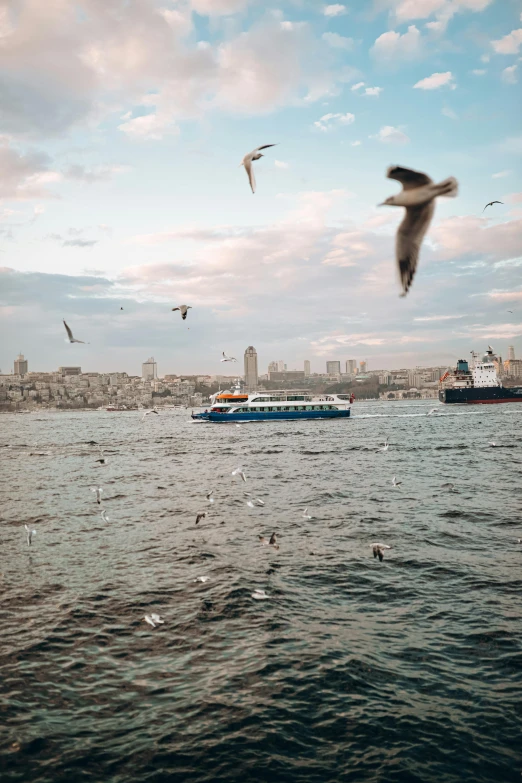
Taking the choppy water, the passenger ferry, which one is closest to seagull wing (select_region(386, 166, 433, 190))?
the choppy water

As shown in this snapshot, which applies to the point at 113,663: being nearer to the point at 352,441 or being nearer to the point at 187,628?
the point at 187,628

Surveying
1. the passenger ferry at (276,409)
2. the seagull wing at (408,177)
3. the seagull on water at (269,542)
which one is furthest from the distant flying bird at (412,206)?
the passenger ferry at (276,409)

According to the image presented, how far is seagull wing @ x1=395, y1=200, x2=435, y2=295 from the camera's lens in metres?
5.06

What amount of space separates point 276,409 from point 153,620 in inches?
2492

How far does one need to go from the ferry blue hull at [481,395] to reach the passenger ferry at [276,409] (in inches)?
1795

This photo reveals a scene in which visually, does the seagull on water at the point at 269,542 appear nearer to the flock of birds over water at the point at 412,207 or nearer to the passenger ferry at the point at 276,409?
the flock of birds over water at the point at 412,207

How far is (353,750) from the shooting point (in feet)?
18.3

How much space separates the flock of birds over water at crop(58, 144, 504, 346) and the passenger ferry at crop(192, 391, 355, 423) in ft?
212

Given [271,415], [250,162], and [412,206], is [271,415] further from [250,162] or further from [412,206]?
[412,206]

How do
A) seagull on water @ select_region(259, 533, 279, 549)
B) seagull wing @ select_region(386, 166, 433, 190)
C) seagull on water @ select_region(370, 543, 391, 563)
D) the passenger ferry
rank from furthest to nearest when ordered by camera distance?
the passenger ferry, seagull on water @ select_region(259, 533, 279, 549), seagull on water @ select_region(370, 543, 391, 563), seagull wing @ select_region(386, 166, 433, 190)

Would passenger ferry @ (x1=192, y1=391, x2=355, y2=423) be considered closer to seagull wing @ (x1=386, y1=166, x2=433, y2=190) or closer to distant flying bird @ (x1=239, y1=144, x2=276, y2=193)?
distant flying bird @ (x1=239, y1=144, x2=276, y2=193)

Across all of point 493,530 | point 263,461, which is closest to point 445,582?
point 493,530

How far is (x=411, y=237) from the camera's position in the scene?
517cm

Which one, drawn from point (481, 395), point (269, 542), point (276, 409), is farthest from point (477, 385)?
point (269, 542)
